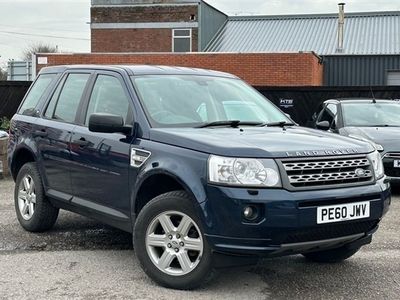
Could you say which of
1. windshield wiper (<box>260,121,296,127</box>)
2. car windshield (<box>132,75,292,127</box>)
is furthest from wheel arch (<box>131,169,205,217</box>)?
windshield wiper (<box>260,121,296,127</box>)

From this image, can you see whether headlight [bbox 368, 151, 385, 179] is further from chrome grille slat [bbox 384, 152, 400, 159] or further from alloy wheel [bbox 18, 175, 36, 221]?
chrome grille slat [bbox 384, 152, 400, 159]

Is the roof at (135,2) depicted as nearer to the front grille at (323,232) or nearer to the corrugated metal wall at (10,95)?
the corrugated metal wall at (10,95)

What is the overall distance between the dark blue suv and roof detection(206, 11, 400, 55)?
80.9 ft

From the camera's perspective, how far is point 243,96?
223 inches

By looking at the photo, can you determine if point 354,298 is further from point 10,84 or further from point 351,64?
point 351,64

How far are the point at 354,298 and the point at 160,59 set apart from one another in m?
20.5

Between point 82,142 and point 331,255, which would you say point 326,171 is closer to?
point 331,255

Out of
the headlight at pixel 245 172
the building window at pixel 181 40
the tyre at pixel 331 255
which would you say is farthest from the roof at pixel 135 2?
the headlight at pixel 245 172

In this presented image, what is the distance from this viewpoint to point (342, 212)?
4.17m

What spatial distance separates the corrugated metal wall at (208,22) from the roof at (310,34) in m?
0.34

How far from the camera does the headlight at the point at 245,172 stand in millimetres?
3992

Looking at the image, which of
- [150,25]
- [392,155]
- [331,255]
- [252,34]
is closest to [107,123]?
[331,255]

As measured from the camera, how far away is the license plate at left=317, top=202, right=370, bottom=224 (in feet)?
13.3

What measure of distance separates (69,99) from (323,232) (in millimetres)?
3076
